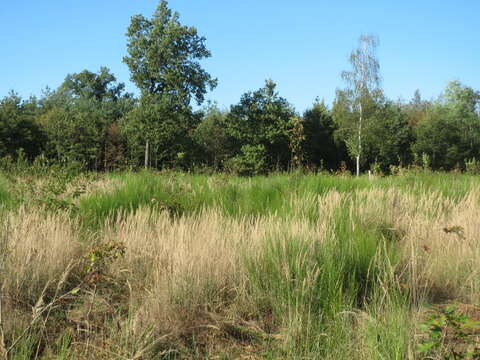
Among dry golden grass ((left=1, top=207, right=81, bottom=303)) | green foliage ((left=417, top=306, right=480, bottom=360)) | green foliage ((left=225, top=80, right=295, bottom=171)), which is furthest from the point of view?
green foliage ((left=225, top=80, right=295, bottom=171))

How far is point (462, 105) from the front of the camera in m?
49.1

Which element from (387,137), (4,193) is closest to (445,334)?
(4,193)

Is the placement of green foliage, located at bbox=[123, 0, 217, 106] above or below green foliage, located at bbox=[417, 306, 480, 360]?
above

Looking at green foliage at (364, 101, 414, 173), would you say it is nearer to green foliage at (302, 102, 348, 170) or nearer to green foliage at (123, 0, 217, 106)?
green foliage at (302, 102, 348, 170)

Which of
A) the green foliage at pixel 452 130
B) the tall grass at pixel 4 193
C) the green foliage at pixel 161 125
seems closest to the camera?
the tall grass at pixel 4 193

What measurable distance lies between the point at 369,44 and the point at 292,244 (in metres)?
35.0

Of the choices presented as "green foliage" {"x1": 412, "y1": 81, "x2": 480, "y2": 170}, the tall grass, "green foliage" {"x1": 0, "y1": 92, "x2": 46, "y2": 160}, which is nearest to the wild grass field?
the tall grass

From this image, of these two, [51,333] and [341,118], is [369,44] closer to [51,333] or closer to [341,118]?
[341,118]

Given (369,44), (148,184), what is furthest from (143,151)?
(148,184)

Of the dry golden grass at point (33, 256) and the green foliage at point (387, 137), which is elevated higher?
the green foliage at point (387, 137)

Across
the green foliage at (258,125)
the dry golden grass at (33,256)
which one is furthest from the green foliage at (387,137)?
the dry golden grass at (33,256)

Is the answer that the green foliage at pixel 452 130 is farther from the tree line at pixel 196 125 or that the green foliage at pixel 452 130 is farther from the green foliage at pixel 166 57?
the green foliage at pixel 166 57

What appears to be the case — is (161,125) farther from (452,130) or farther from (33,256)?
(452,130)

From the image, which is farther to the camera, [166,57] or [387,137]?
[387,137]
